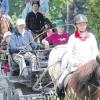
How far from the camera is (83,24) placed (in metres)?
7.00

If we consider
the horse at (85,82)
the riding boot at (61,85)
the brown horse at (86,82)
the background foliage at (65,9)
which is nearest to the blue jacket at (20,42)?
the riding boot at (61,85)

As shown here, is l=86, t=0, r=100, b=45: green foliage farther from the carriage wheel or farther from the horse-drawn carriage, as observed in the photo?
the carriage wheel

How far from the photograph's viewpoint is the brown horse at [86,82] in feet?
19.9

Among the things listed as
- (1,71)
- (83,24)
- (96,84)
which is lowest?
(1,71)

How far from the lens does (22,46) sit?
31.8ft

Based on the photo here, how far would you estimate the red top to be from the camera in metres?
9.80

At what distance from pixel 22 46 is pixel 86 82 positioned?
3641mm

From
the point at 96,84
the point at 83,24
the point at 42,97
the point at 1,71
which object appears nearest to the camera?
the point at 96,84

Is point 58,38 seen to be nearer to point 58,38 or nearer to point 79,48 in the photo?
point 58,38

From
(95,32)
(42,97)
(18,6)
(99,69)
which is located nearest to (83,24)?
(99,69)

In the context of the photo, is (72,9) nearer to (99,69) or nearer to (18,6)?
(18,6)

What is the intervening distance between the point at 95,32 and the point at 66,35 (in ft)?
22.0

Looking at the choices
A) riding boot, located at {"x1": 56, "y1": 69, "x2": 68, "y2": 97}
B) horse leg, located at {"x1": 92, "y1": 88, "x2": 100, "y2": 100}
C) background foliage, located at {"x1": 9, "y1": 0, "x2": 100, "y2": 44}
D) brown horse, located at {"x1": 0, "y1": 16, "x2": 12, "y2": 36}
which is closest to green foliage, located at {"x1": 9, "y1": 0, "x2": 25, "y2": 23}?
background foliage, located at {"x1": 9, "y1": 0, "x2": 100, "y2": 44}

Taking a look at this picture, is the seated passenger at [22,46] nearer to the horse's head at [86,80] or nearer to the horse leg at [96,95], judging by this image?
the horse's head at [86,80]
